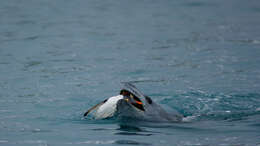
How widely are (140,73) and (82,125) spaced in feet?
11.5

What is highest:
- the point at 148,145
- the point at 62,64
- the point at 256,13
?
the point at 256,13

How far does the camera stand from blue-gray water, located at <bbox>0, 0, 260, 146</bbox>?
5492mm

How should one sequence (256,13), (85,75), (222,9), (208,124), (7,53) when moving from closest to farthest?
(208,124) < (85,75) < (7,53) < (256,13) < (222,9)

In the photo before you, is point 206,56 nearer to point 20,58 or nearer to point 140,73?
→ point 140,73

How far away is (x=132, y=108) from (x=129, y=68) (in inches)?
171

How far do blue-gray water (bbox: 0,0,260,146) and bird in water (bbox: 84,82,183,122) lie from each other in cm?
12

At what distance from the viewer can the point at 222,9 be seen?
16672mm

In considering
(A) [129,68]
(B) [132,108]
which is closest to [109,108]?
(B) [132,108]

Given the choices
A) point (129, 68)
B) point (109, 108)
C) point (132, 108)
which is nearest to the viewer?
point (132, 108)

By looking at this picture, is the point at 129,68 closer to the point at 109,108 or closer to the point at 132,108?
the point at 109,108

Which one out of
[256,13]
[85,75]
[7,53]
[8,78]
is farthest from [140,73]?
[256,13]

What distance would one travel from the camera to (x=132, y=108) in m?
5.31

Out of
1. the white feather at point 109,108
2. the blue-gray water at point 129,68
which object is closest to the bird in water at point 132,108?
the white feather at point 109,108

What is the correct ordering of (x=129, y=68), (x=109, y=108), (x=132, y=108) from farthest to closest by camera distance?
(x=129, y=68), (x=109, y=108), (x=132, y=108)
